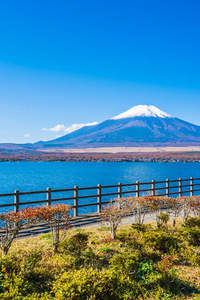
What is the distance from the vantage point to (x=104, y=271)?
5.23 metres

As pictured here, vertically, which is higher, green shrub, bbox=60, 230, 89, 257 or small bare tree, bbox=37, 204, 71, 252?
small bare tree, bbox=37, 204, 71, 252

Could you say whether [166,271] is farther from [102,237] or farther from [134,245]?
[102,237]

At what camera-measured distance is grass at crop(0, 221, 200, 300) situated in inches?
186

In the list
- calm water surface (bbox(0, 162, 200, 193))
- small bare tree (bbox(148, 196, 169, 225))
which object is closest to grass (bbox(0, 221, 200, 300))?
small bare tree (bbox(148, 196, 169, 225))

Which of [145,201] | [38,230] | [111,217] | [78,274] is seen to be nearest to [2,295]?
[78,274]

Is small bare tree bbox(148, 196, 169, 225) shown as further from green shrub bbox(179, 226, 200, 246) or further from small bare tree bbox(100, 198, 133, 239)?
green shrub bbox(179, 226, 200, 246)

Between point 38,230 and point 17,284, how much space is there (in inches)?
270

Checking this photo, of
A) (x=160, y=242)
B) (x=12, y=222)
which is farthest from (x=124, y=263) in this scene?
(x=12, y=222)

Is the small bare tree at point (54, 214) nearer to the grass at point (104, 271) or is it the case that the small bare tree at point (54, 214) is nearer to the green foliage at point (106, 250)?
the grass at point (104, 271)

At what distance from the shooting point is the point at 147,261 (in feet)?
24.5

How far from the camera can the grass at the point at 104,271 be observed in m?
4.72

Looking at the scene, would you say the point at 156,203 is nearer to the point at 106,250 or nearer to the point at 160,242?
the point at 160,242

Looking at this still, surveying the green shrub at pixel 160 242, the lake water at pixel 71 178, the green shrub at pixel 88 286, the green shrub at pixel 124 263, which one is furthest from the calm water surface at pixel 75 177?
the green shrub at pixel 88 286

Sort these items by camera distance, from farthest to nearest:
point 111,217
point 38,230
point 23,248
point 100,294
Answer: point 38,230
point 111,217
point 23,248
point 100,294
